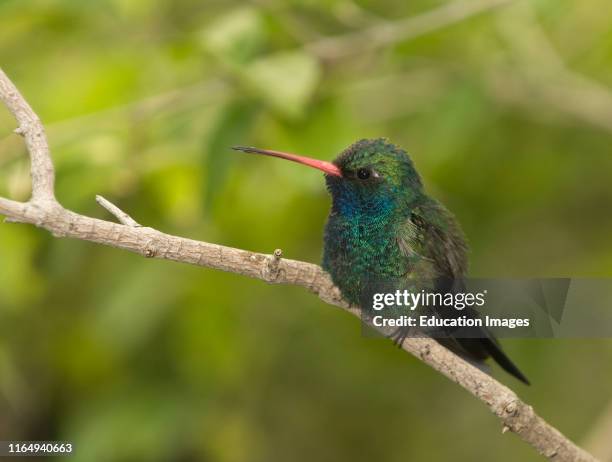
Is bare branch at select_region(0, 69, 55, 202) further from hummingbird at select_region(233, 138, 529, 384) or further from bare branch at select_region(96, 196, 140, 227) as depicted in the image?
hummingbird at select_region(233, 138, 529, 384)

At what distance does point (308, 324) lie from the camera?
4.14m

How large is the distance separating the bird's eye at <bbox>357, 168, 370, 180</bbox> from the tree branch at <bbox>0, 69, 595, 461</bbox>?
0.87 feet

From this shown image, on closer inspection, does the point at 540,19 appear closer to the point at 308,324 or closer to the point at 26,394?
the point at 308,324

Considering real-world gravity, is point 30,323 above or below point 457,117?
below

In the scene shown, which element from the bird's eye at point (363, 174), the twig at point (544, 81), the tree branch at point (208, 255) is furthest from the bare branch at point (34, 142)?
the twig at point (544, 81)

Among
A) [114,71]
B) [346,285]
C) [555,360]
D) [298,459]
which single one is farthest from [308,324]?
[346,285]

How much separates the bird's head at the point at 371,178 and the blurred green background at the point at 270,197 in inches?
22.0

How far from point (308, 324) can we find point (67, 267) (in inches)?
51.6

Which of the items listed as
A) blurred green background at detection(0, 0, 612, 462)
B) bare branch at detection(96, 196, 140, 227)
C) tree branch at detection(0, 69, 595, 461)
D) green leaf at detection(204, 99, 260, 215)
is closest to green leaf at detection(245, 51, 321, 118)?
blurred green background at detection(0, 0, 612, 462)

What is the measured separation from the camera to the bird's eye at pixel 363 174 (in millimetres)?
2129

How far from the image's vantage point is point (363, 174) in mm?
2131

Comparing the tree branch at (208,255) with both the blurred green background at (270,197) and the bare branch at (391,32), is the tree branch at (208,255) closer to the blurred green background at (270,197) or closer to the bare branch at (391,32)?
the blurred green background at (270,197)

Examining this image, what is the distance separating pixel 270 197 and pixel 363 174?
5.50 ft

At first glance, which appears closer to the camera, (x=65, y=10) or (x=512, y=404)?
(x=512, y=404)
